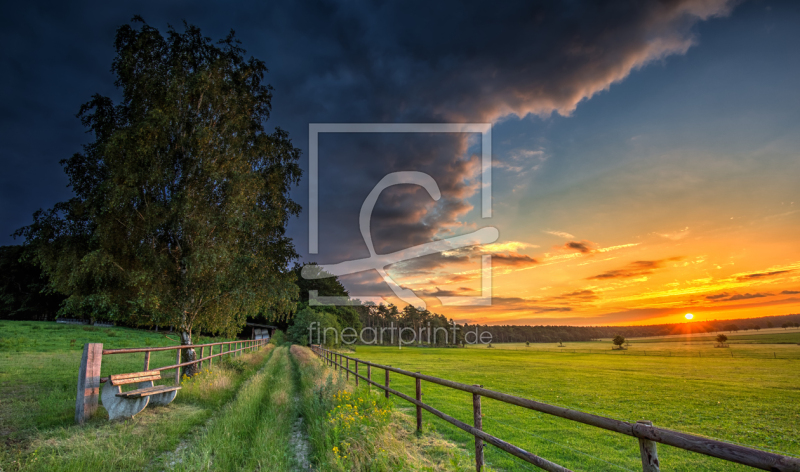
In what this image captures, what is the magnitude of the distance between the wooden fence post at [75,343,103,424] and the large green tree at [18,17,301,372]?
595 centimetres

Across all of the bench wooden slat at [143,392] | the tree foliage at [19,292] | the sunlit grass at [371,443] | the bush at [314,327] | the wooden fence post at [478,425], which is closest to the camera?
the wooden fence post at [478,425]

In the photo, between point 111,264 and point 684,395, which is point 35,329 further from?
point 684,395

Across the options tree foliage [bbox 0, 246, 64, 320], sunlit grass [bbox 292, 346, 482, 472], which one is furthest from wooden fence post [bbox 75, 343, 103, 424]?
tree foliage [bbox 0, 246, 64, 320]

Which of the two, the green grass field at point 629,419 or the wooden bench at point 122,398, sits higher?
the wooden bench at point 122,398

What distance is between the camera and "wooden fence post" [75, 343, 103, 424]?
23.0 ft

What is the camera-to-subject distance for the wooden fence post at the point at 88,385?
23.0 feet

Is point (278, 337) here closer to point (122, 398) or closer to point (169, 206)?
point (169, 206)

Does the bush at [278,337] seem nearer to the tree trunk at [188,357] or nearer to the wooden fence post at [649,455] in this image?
the tree trunk at [188,357]

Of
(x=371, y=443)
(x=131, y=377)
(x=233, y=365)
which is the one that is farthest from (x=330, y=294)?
(x=371, y=443)

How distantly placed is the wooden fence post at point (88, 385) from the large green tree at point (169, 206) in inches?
234

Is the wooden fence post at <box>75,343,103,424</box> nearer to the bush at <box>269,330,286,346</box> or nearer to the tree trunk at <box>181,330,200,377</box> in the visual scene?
the tree trunk at <box>181,330,200,377</box>

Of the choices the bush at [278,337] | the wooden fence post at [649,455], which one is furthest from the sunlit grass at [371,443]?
the bush at [278,337]

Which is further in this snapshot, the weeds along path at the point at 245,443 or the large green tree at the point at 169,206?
the large green tree at the point at 169,206

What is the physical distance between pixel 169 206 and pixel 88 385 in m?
8.45
